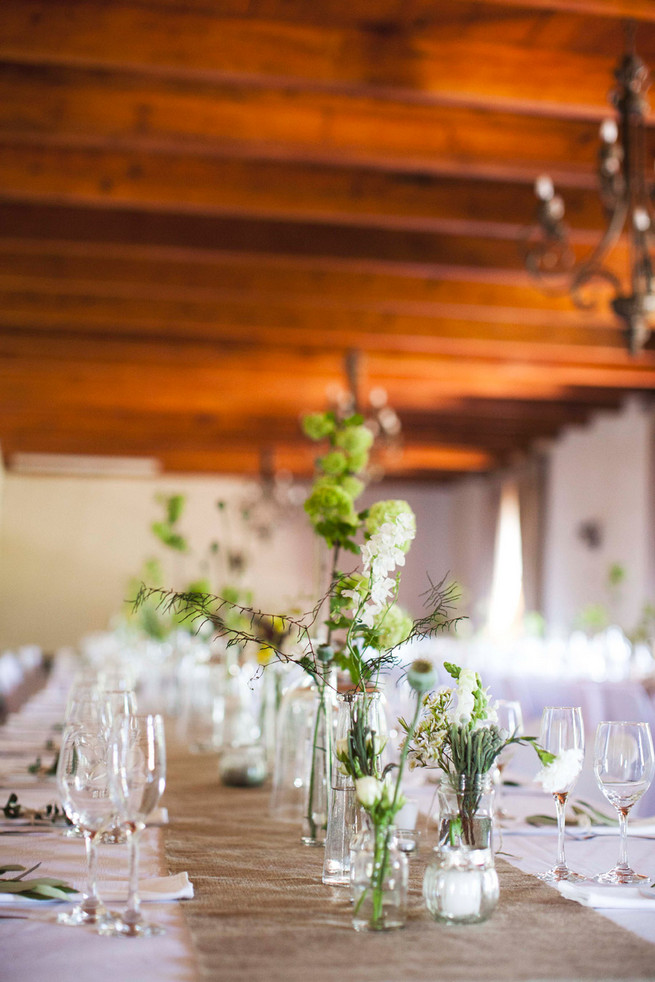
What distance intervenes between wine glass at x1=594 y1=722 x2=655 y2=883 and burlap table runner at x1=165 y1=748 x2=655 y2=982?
5.5 inches

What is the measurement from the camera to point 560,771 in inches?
51.8

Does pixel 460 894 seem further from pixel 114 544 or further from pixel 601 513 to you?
pixel 114 544

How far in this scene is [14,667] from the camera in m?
6.80

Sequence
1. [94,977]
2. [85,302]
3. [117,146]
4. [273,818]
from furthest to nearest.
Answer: [85,302]
[117,146]
[273,818]
[94,977]

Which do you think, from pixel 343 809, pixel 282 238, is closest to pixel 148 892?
pixel 343 809

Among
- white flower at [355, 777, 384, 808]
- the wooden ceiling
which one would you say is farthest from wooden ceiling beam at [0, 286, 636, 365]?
white flower at [355, 777, 384, 808]

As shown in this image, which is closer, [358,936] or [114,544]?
[358,936]

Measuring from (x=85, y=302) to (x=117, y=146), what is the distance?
251cm

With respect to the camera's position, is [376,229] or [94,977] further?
[376,229]

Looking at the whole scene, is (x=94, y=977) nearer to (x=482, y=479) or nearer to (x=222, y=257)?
(x=222, y=257)

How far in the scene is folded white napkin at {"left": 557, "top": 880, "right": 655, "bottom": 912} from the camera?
4.28ft

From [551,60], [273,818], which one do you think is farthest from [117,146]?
[273,818]

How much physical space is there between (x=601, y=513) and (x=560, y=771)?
928cm

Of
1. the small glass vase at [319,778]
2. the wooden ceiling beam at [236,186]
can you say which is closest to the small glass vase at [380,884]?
the small glass vase at [319,778]
